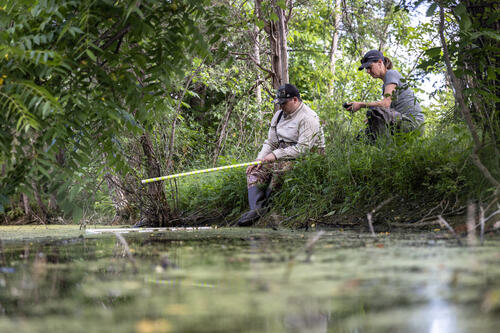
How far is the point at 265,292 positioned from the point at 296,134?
4566mm

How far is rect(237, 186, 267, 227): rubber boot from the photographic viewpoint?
215 inches

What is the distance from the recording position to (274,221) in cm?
519

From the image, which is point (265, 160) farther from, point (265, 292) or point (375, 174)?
point (265, 292)

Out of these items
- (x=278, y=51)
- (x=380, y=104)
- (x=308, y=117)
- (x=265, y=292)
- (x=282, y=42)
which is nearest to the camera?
(x=265, y=292)

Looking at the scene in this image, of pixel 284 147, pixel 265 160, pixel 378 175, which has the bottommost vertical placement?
pixel 378 175

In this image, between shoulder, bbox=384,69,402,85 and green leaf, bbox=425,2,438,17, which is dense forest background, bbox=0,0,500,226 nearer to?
green leaf, bbox=425,2,438,17

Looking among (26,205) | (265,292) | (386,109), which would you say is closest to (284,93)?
(386,109)

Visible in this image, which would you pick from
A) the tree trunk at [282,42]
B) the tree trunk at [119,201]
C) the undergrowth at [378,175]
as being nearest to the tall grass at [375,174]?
the undergrowth at [378,175]

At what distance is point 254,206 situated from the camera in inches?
222

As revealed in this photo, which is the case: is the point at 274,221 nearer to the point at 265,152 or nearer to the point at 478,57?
the point at 265,152

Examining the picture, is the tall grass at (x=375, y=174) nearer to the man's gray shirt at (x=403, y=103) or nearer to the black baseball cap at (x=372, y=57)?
the man's gray shirt at (x=403, y=103)

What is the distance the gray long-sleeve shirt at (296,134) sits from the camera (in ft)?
18.9

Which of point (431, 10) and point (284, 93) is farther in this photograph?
point (284, 93)

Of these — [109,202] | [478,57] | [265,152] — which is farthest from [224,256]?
[109,202]
